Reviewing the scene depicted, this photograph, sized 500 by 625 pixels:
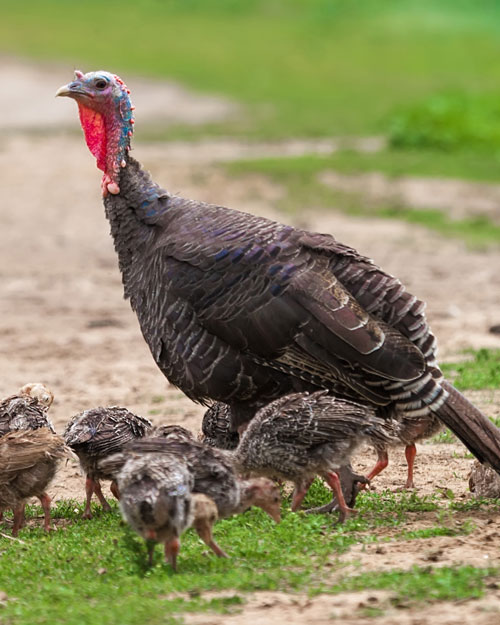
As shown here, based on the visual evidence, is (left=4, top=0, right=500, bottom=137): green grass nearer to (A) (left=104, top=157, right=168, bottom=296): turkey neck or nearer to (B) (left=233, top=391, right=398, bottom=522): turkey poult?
(A) (left=104, top=157, right=168, bottom=296): turkey neck

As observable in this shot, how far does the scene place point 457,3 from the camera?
127 feet

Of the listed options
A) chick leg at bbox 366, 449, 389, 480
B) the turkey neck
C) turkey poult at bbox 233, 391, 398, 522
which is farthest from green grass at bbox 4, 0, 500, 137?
turkey poult at bbox 233, 391, 398, 522

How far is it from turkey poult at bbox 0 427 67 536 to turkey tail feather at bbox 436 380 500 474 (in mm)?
2034

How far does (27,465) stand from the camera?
21.9 ft

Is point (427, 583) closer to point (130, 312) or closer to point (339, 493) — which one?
point (339, 493)

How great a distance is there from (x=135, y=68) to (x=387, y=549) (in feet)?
82.7

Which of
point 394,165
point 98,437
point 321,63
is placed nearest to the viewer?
point 98,437

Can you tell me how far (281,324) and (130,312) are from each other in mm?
5842

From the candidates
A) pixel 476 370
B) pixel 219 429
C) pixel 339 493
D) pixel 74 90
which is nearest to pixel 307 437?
pixel 339 493

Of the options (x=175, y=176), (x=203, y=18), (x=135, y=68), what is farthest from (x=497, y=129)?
(x=203, y=18)

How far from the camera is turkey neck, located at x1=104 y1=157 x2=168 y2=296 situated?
755 cm

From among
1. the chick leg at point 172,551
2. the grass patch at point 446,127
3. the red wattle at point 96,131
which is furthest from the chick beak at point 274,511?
the grass patch at point 446,127

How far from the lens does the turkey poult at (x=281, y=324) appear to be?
6.66 metres

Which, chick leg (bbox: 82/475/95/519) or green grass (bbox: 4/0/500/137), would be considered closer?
chick leg (bbox: 82/475/95/519)
